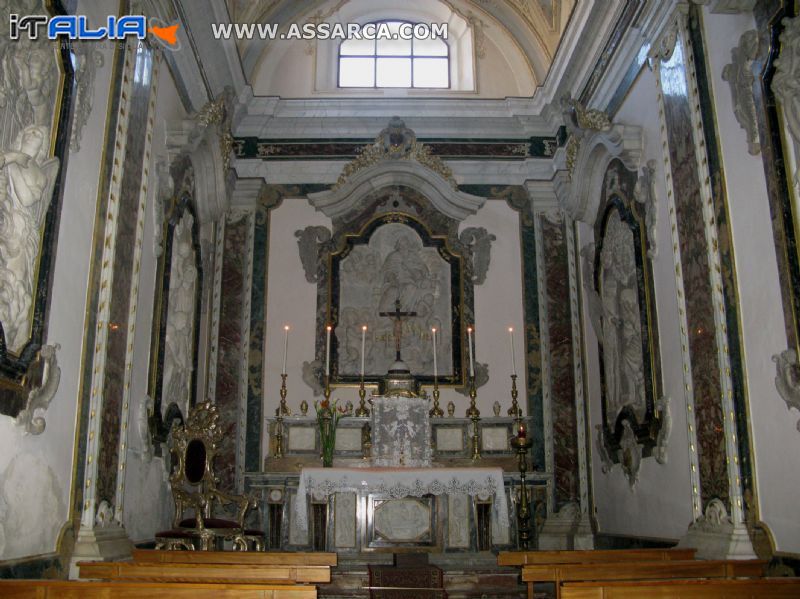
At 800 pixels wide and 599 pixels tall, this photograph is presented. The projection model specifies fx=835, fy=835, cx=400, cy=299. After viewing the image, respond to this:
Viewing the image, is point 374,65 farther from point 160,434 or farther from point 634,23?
point 160,434

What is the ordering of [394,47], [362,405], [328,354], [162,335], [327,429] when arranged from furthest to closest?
[394,47]
[328,354]
[362,405]
[327,429]
[162,335]

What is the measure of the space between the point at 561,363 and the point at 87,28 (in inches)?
245

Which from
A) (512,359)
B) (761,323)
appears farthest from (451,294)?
(761,323)

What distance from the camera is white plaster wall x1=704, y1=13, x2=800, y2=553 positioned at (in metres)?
5.34

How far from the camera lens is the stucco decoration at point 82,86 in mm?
5477

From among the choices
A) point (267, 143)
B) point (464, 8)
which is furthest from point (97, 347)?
point (464, 8)

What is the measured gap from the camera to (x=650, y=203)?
7.47 m

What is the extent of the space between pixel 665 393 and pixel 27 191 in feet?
17.2

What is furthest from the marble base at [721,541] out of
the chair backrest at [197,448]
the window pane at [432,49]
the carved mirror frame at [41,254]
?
the window pane at [432,49]

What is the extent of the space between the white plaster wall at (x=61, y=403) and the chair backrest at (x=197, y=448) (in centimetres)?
162

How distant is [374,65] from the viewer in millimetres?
11484

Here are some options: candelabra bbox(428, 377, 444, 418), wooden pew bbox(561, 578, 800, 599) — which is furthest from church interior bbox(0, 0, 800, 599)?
candelabra bbox(428, 377, 444, 418)

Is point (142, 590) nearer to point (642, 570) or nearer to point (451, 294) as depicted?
point (642, 570)

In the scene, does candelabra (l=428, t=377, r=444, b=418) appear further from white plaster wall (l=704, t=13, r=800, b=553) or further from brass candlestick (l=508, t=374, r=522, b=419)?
white plaster wall (l=704, t=13, r=800, b=553)
